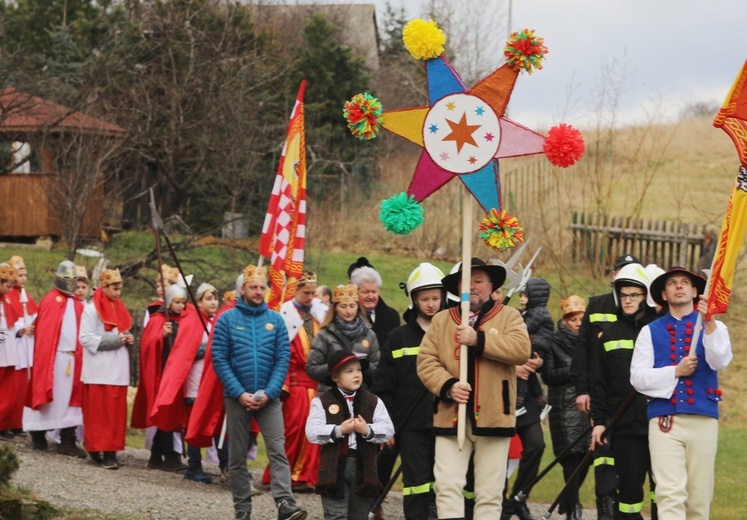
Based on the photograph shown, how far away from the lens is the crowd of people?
8.30 meters

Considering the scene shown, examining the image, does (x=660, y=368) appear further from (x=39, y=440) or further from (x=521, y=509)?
(x=39, y=440)

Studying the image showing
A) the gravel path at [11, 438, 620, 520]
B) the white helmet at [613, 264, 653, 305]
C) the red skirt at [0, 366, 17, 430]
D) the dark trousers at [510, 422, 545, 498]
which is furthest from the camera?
the red skirt at [0, 366, 17, 430]

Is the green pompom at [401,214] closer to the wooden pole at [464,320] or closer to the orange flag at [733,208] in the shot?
the wooden pole at [464,320]

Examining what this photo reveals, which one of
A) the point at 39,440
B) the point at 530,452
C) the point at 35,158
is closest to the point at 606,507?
the point at 530,452

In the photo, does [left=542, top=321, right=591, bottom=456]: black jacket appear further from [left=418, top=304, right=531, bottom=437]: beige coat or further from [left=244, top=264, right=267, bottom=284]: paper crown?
[left=244, top=264, right=267, bottom=284]: paper crown

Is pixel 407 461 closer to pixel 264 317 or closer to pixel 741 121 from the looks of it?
pixel 264 317

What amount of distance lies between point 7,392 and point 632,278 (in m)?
7.11

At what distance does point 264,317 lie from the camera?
33.1 ft

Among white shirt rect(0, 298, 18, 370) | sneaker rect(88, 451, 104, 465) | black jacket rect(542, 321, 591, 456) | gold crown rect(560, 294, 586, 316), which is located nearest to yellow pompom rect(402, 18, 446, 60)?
black jacket rect(542, 321, 591, 456)

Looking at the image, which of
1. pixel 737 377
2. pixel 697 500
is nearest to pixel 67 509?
pixel 697 500

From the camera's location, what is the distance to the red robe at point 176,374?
40.7 feet

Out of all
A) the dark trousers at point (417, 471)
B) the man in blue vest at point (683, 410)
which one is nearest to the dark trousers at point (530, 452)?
the dark trousers at point (417, 471)

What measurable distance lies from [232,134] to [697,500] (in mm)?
19551

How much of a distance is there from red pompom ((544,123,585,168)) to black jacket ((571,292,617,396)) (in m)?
1.58
